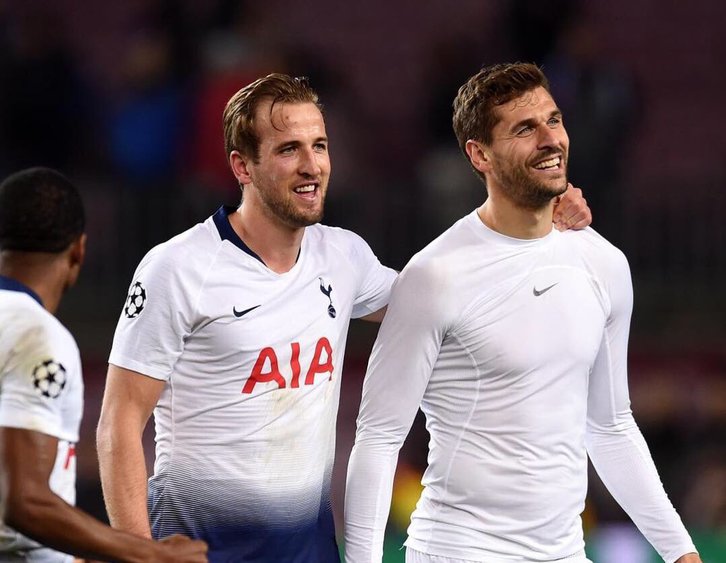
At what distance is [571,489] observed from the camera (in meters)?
5.07

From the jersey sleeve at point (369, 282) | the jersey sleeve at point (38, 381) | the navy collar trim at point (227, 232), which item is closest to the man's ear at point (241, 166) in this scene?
the navy collar trim at point (227, 232)

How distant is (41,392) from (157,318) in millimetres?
836

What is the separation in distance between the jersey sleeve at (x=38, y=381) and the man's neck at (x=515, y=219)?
1724 millimetres

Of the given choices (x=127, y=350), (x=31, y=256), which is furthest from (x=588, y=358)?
(x=31, y=256)

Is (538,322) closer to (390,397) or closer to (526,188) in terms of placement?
(526,188)

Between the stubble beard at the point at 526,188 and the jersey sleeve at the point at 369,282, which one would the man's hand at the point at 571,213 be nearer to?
the stubble beard at the point at 526,188

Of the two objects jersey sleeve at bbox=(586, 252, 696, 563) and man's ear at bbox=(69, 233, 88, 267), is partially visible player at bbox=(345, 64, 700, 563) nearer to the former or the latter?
jersey sleeve at bbox=(586, 252, 696, 563)

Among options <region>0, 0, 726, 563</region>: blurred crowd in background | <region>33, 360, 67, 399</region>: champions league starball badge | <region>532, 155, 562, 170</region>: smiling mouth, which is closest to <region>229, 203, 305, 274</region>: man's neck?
<region>532, 155, 562, 170</region>: smiling mouth

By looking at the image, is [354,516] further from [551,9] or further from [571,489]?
[551,9]

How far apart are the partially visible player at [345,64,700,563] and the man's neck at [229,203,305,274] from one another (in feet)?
1.24

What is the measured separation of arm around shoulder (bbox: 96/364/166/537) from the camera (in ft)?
15.0

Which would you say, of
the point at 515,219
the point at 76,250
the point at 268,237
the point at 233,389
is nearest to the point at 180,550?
the point at 233,389

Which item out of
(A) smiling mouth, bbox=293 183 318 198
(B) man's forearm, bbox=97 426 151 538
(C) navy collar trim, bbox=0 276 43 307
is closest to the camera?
(C) navy collar trim, bbox=0 276 43 307

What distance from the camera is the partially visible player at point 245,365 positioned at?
15.4 ft
